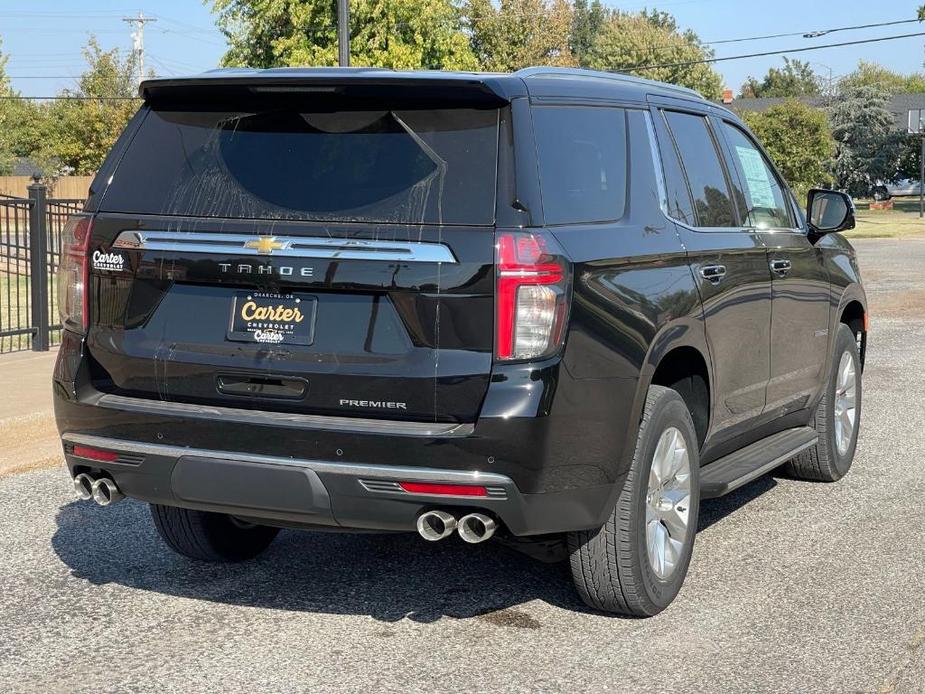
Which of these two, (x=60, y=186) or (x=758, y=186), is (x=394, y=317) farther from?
(x=60, y=186)

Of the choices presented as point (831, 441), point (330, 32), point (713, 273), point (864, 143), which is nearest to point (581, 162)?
point (713, 273)

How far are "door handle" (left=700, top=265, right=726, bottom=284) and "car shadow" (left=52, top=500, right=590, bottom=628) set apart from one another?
136cm

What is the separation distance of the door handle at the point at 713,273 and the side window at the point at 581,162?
2.01ft

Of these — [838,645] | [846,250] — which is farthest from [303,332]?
[846,250]

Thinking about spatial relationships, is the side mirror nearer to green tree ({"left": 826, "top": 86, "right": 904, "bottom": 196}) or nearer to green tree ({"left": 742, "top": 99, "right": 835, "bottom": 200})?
green tree ({"left": 742, "top": 99, "right": 835, "bottom": 200})

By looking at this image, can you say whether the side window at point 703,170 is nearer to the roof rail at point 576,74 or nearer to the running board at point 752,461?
the roof rail at point 576,74

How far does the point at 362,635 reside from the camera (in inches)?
189

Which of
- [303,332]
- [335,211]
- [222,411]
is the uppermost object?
[335,211]

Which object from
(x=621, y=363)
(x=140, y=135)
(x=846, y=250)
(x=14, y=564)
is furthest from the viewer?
(x=846, y=250)

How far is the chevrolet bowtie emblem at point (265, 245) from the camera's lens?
444cm

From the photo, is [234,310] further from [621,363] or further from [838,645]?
[838,645]

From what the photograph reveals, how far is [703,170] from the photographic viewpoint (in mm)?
5883

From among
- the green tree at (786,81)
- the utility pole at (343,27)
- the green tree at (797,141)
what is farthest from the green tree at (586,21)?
the utility pole at (343,27)

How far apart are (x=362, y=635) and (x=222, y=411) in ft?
3.21
